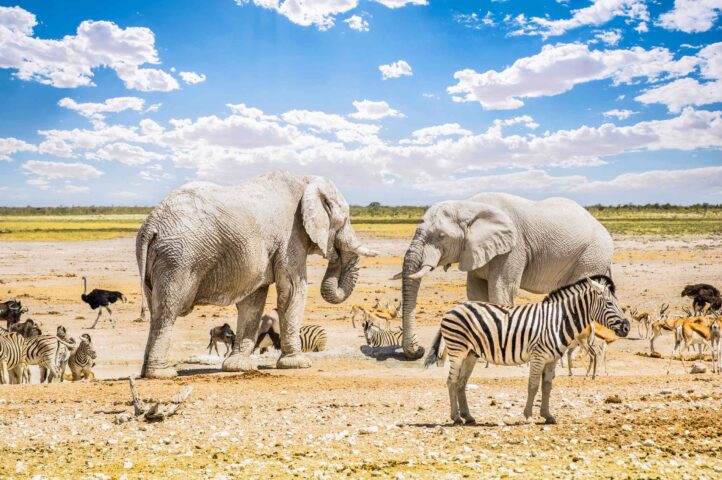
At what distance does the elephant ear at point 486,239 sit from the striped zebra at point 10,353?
27.4 ft

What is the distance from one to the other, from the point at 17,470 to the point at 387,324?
572 inches

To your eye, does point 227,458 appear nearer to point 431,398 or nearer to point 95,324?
point 431,398

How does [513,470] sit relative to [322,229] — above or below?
below

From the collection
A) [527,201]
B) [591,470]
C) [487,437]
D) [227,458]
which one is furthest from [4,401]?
[527,201]

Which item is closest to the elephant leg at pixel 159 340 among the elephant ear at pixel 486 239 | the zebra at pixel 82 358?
the zebra at pixel 82 358

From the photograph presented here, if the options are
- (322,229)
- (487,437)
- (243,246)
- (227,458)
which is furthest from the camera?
(322,229)

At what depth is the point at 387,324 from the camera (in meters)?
20.8

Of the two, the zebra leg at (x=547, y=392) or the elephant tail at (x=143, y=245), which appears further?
the elephant tail at (x=143, y=245)

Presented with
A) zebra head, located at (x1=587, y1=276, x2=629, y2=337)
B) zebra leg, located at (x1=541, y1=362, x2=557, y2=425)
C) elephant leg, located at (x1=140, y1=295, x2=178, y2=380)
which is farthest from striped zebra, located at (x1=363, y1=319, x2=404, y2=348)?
zebra head, located at (x1=587, y1=276, x2=629, y2=337)

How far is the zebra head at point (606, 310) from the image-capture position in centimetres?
836

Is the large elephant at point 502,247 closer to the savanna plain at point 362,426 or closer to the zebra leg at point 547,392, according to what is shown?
the savanna plain at point 362,426

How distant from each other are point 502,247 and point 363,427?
645 cm

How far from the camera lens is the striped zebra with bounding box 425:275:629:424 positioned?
27.4 feet

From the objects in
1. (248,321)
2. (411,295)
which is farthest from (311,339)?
(248,321)
